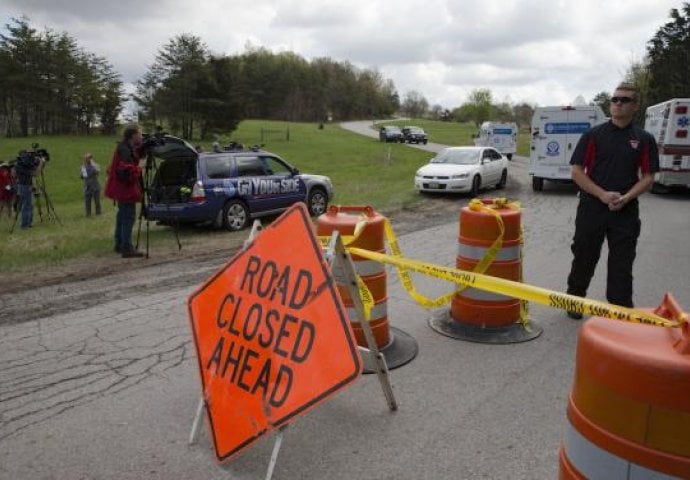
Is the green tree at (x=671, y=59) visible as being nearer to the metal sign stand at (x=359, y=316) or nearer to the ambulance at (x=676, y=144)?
the ambulance at (x=676, y=144)

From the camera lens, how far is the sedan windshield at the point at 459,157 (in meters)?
17.5

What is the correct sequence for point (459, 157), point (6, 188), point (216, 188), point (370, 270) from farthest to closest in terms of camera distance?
1. point (459, 157)
2. point (6, 188)
3. point (216, 188)
4. point (370, 270)

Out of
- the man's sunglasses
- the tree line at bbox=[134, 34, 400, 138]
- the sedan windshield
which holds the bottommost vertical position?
the sedan windshield

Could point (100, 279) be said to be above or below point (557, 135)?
below

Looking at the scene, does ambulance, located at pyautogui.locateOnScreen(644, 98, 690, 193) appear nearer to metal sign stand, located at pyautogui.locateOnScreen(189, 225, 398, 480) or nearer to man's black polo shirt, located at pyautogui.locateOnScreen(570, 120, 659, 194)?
man's black polo shirt, located at pyautogui.locateOnScreen(570, 120, 659, 194)

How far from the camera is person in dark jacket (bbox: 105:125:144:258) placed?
863cm

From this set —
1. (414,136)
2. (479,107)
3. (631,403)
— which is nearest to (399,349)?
(631,403)

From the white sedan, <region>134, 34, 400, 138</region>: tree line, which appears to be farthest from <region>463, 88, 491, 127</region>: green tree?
the white sedan

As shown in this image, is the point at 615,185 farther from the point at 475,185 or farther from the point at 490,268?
the point at 475,185

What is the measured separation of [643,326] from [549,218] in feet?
36.3

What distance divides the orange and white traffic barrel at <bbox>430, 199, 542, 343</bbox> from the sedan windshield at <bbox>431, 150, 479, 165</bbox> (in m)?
12.6

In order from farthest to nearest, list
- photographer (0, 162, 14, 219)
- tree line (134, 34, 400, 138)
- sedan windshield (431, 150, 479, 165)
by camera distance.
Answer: tree line (134, 34, 400, 138) → sedan windshield (431, 150, 479, 165) → photographer (0, 162, 14, 219)

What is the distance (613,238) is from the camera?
5031mm

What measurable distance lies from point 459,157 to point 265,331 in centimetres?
1556
